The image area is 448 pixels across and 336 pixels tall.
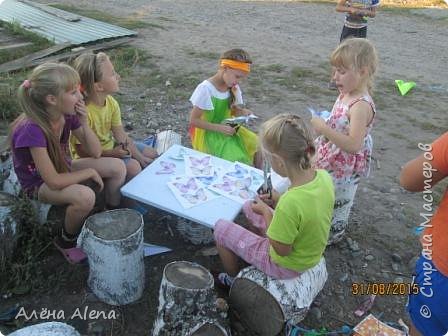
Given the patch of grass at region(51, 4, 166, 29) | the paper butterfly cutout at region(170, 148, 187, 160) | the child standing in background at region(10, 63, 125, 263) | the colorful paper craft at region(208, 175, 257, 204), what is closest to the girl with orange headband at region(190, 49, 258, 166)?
the paper butterfly cutout at region(170, 148, 187, 160)

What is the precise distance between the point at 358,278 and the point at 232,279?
101cm

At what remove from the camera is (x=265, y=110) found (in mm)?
6246

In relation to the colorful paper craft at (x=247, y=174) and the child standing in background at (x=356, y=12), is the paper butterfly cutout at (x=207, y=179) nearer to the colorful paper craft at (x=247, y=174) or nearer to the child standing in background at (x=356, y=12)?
the colorful paper craft at (x=247, y=174)

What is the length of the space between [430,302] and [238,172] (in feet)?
5.85

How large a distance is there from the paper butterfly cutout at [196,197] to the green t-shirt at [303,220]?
0.71 metres

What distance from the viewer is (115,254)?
2775 mm

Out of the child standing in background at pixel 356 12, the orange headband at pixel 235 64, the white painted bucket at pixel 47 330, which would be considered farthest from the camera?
the child standing in background at pixel 356 12

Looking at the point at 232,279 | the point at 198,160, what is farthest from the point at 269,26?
the point at 232,279

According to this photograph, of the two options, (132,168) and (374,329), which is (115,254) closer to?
(132,168)

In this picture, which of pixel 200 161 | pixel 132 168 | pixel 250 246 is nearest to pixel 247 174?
Result: pixel 200 161

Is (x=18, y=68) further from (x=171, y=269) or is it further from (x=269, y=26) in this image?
(x=269, y=26)

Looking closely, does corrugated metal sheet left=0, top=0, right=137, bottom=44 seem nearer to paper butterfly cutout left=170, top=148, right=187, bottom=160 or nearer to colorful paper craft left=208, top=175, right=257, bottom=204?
paper butterfly cutout left=170, top=148, right=187, bottom=160

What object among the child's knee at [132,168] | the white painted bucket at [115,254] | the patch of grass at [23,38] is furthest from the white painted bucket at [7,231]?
the patch of grass at [23,38]

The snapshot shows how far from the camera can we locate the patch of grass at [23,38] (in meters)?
7.17
